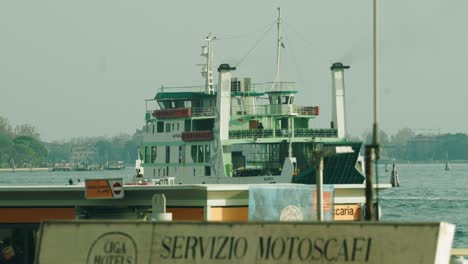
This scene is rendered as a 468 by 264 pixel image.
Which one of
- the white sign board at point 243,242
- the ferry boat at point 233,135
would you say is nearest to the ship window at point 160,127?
the ferry boat at point 233,135

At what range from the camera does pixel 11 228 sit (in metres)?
38.8

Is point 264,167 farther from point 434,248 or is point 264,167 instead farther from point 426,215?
point 434,248

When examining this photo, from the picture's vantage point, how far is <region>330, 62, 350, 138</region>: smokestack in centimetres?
8856

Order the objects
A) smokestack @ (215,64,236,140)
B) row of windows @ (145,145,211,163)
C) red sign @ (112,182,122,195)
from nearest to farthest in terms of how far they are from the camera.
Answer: red sign @ (112,182,122,195), smokestack @ (215,64,236,140), row of windows @ (145,145,211,163)

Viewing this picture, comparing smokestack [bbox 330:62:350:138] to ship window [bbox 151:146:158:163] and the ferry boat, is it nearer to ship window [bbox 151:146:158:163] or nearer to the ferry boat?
the ferry boat

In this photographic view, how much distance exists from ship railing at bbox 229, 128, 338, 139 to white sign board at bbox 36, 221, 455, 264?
5945cm

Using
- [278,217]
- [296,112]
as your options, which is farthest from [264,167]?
[278,217]

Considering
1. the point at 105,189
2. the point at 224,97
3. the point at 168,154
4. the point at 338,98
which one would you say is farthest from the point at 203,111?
the point at 105,189

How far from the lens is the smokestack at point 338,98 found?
8856 centimetres

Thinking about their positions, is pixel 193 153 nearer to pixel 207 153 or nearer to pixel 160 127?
pixel 207 153

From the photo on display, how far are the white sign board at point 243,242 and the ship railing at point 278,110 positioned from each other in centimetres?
6162

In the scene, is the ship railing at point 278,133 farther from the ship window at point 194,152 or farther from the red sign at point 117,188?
the red sign at point 117,188

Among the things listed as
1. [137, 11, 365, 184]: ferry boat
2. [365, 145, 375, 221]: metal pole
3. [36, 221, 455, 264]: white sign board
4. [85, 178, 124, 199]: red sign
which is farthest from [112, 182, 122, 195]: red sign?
[137, 11, 365, 184]: ferry boat

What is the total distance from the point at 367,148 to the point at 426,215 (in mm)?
67237
